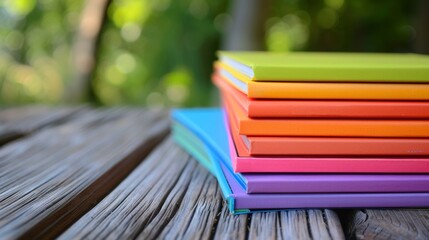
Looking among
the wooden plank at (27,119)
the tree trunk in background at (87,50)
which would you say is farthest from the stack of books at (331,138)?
the tree trunk in background at (87,50)

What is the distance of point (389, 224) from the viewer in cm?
64

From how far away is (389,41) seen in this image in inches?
217

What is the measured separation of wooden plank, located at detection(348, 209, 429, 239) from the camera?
0.61 meters

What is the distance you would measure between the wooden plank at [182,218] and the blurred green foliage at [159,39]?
4.31 m

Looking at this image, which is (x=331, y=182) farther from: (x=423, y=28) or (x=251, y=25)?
(x=423, y=28)

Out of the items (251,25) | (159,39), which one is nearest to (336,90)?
(251,25)

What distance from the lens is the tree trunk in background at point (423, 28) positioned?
3.86m

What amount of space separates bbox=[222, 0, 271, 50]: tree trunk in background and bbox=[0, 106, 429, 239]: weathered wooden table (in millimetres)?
2170

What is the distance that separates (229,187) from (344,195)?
0.15 m

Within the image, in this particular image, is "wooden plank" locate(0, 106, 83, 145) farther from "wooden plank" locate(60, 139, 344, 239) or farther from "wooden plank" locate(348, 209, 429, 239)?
"wooden plank" locate(348, 209, 429, 239)

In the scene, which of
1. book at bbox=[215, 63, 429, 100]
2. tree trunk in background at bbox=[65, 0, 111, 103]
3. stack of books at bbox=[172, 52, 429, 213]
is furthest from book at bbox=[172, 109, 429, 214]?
tree trunk in background at bbox=[65, 0, 111, 103]

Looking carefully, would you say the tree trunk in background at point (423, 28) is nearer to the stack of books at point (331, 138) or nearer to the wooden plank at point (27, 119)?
the wooden plank at point (27, 119)

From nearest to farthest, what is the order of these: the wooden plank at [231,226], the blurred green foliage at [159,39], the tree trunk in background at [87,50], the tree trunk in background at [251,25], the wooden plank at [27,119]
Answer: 1. the wooden plank at [231,226]
2. the wooden plank at [27,119]
3. the tree trunk in background at [251,25]
4. the tree trunk in background at [87,50]
5. the blurred green foliage at [159,39]

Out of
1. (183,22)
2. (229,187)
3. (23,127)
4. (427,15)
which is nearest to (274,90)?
(229,187)
